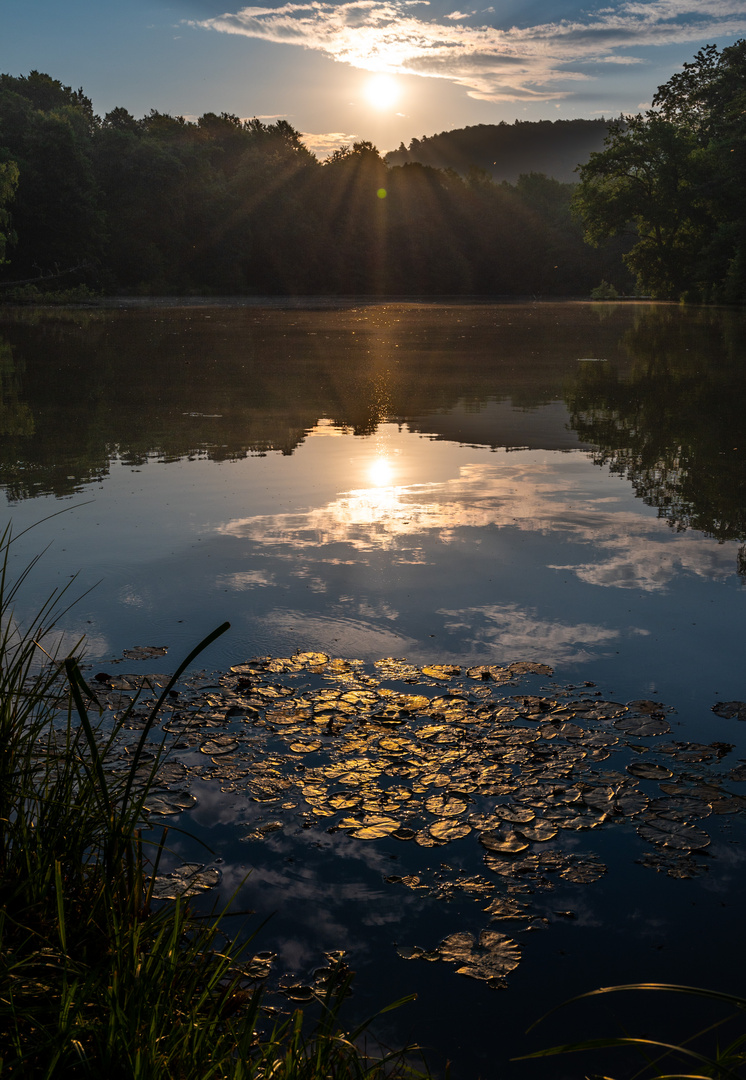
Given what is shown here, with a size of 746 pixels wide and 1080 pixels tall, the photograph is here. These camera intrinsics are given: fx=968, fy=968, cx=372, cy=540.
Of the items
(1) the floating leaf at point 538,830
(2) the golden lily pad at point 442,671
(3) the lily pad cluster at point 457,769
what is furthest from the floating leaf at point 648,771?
(2) the golden lily pad at point 442,671

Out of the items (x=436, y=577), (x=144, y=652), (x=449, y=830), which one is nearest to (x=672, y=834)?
(x=449, y=830)

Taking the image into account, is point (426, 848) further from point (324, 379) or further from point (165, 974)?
point (324, 379)

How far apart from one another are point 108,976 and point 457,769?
2.36 m

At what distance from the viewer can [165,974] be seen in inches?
108

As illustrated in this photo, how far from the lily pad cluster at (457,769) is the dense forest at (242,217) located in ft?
161

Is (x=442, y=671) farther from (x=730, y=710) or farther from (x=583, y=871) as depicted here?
(x=583, y=871)

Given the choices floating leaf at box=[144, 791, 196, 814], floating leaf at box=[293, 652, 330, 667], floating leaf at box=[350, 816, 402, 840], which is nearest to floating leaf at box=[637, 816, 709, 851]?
floating leaf at box=[350, 816, 402, 840]

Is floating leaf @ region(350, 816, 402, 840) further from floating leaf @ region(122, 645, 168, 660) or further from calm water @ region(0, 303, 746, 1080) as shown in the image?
floating leaf @ region(122, 645, 168, 660)

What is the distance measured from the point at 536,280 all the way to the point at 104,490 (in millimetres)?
115600

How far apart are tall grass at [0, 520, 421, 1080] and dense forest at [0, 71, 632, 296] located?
50.8 meters

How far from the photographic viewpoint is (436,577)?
7828 millimetres

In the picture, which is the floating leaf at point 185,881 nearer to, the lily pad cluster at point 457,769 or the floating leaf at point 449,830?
the lily pad cluster at point 457,769

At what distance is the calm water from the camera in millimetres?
3703

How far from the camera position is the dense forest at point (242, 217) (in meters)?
68.9
